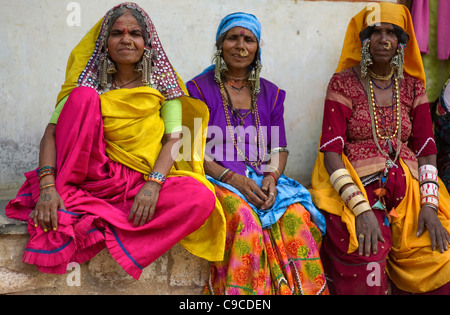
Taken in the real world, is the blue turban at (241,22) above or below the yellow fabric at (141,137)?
above

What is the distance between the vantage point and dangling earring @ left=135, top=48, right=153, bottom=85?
361 cm

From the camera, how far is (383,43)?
4.04 meters

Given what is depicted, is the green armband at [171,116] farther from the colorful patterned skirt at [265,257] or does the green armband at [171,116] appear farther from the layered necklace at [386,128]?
the layered necklace at [386,128]

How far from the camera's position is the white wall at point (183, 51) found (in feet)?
15.4

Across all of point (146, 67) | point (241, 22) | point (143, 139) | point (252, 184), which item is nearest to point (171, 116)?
point (143, 139)

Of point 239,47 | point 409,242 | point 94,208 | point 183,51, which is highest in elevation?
point 183,51

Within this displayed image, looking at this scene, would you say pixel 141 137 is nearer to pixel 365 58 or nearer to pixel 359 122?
pixel 359 122

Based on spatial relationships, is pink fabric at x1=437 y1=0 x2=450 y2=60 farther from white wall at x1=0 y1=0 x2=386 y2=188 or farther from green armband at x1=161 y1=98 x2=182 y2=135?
green armband at x1=161 y1=98 x2=182 y2=135

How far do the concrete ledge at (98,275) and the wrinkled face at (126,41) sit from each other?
1254 millimetres

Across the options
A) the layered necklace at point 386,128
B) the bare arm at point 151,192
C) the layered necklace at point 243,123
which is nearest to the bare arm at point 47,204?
the bare arm at point 151,192

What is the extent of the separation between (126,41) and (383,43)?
1919mm

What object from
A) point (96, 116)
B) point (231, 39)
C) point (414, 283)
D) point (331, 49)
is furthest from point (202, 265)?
point (331, 49)

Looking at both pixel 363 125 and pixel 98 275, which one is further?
pixel 363 125

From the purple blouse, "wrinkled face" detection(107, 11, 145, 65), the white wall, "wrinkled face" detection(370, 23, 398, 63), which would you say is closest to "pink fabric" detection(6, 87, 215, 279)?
"wrinkled face" detection(107, 11, 145, 65)
